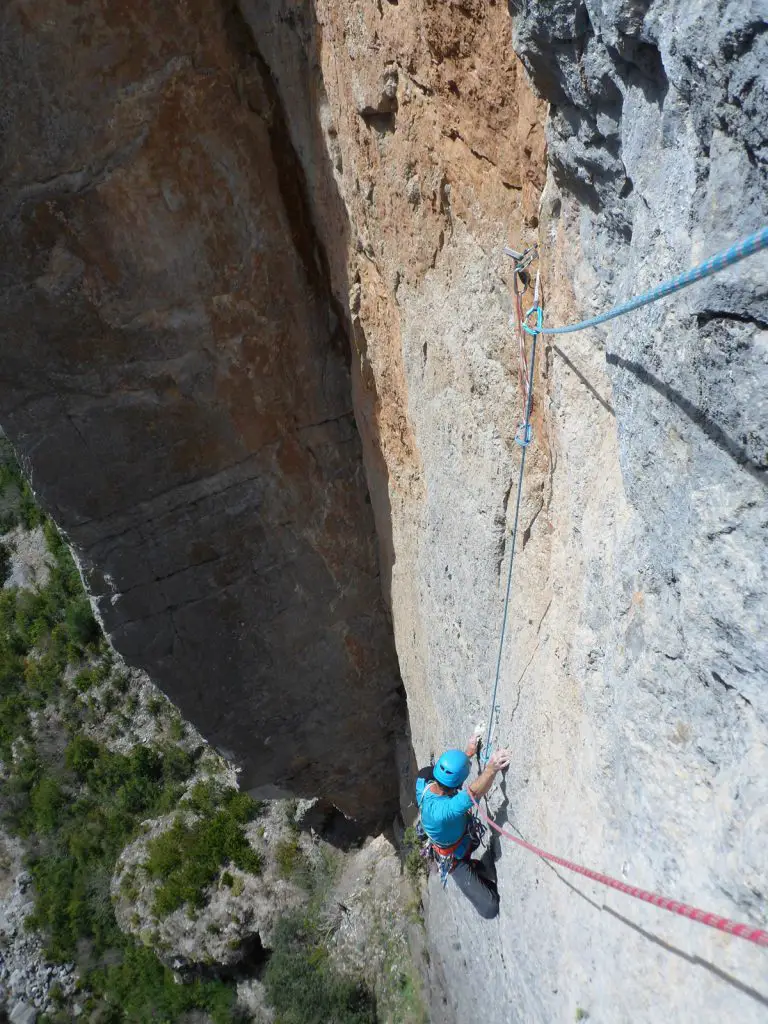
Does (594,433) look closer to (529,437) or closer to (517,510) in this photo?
(529,437)

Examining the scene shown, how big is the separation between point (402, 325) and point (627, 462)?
1.60 metres

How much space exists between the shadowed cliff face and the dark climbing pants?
2.01 metres

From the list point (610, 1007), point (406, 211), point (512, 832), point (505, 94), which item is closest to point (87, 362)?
point (406, 211)

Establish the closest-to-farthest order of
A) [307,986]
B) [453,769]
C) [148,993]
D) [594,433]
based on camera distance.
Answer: [594,433] < [453,769] < [307,986] < [148,993]

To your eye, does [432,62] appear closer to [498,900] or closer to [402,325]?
[402,325]

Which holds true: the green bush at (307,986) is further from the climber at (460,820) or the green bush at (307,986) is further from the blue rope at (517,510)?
the blue rope at (517,510)

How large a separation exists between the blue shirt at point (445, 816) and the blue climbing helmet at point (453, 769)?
54 millimetres

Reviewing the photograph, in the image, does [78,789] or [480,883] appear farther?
[78,789]

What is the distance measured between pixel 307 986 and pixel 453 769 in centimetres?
495

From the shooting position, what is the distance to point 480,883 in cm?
306

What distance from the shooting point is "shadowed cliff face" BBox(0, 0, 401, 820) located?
3092 mm

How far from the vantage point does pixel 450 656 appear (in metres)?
3.29

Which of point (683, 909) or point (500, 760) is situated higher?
point (683, 909)

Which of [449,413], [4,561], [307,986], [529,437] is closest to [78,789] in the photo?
[4,561]
